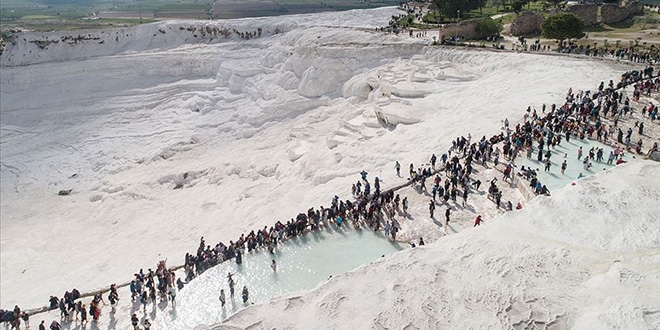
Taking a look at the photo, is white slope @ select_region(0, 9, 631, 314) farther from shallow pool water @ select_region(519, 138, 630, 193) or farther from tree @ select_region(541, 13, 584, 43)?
tree @ select_region(541, 13, 584, 43)

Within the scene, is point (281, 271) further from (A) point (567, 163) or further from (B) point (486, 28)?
(B) point (486, 28)

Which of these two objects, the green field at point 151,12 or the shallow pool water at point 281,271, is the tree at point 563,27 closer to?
the shallow pool water at point 281,271

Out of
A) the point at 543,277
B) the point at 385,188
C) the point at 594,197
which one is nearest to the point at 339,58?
the point at 385,188

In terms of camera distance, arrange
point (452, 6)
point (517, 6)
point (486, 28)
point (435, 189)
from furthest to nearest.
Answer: point (517, 6) → point (452, 6) → point (486, 28) → point (435, 189)

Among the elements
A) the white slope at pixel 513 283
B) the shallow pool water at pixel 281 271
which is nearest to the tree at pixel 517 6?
the white slope at pixel 513 283

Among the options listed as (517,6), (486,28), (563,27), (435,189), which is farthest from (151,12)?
(435,189)

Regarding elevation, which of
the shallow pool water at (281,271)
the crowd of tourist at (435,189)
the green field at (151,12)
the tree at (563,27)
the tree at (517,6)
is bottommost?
the shallow pool water at (281,271)

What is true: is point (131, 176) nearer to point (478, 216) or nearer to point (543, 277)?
point (478, 216)
